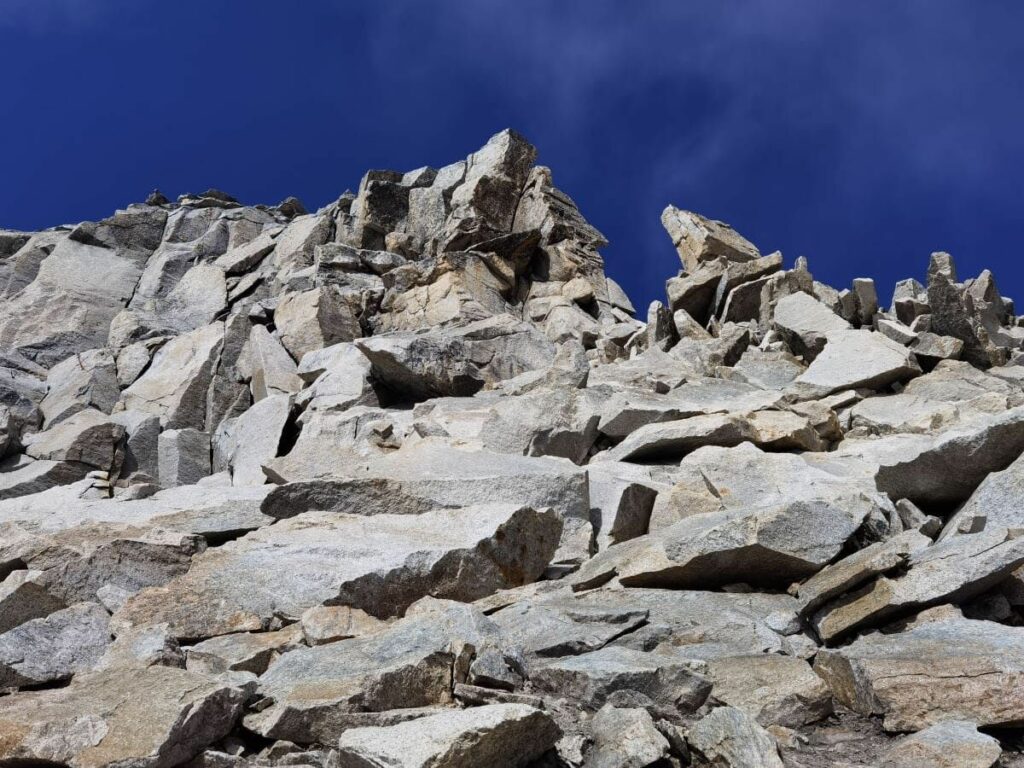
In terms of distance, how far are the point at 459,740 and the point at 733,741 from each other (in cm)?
179

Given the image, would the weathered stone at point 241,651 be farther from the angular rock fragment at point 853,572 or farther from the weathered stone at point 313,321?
the weathered stone at point 313,321

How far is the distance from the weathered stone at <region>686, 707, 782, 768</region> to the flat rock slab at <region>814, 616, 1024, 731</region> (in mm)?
1150

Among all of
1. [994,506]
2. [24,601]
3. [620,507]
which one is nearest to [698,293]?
[620,507]

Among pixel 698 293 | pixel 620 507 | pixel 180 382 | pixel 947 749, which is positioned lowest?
pixel 947 749

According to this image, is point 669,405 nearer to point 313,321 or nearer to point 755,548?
point 755,548

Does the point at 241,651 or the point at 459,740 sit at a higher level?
the point at 241,651

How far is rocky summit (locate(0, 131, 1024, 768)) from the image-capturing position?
5.79m

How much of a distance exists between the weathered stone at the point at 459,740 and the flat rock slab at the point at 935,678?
2.42 metres

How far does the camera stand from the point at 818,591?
8016 millimetres

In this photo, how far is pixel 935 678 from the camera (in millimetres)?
5992

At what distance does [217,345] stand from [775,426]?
22.2 meters

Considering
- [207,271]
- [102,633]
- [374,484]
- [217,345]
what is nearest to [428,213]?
[207,271]

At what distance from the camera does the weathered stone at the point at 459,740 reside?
4.81 meters

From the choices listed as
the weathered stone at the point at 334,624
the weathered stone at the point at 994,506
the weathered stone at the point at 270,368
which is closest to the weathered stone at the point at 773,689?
the weathered stone at the point at 994,506
